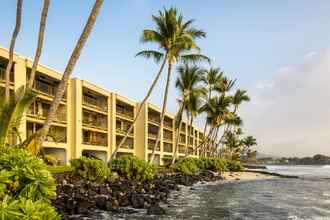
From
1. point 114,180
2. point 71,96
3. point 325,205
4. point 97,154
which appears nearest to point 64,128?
point 71,96

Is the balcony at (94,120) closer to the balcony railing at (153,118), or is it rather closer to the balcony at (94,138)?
the balcony at (94,138)

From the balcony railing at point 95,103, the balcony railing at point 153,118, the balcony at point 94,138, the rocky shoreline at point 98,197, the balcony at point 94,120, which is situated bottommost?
the rocky shoreline at point 98,197

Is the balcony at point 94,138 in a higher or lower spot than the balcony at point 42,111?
lower

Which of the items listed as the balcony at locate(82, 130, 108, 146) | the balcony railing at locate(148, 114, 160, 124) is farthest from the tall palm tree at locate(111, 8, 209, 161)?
the balcony railing at locate(148, 114, 160, 124)

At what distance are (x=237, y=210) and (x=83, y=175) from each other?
29.0ft

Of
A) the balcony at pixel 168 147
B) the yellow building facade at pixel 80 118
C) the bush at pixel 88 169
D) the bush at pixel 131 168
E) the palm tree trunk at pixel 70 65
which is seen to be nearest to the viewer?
the palm tree trunk at pixel 70 65

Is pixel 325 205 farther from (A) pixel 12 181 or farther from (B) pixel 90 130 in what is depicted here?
(B) pixel 90 130

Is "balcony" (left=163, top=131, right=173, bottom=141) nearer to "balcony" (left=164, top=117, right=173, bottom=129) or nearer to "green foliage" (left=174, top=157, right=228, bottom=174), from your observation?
"balcony" (left=164, top=117, right=173, bottom=129)

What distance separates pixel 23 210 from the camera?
493 cm

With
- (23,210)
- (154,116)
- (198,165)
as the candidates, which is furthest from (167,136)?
(23,210)

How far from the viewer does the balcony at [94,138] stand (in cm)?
3562

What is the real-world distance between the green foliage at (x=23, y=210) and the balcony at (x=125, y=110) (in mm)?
38224

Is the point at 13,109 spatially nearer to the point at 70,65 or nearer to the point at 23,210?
the point at 70,65

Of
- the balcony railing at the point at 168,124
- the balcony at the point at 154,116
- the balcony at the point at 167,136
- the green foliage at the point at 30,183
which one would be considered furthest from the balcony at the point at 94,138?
the green foliage at the point at 30,183
